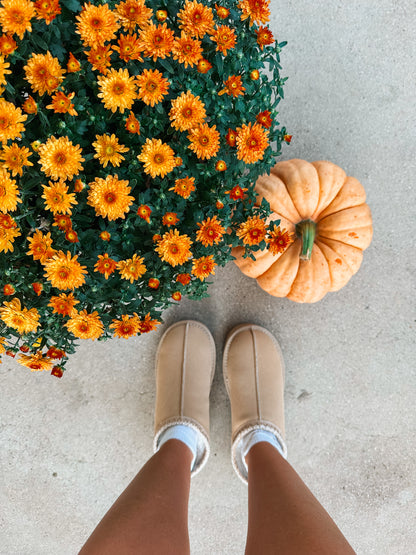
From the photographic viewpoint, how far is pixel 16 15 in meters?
0.80

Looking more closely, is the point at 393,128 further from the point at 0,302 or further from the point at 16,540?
the point at 16,540

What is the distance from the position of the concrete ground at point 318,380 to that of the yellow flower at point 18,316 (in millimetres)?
833

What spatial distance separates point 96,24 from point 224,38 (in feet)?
0.85

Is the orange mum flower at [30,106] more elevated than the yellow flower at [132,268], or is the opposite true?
the orange mum flower at [30,106]

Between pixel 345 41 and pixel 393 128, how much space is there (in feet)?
1.26

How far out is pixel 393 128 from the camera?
66.9 inches

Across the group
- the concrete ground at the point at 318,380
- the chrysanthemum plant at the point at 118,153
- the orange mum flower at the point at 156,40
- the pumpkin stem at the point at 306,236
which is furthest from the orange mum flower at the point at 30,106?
the concrete ground at the point at 318,380

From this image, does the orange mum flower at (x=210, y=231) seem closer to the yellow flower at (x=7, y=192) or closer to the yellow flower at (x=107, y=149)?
the yellow flower at (x=107, y=149)

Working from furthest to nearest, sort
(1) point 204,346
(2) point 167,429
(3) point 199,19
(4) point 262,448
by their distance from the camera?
(1) point 204,346 → (2) point 167,429 → (4) point 262,448 → (3) point 199,19

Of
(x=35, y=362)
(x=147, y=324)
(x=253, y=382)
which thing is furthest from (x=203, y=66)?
(x=253, y=382)

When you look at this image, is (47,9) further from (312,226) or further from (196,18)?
(312,226)

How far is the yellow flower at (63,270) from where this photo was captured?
864 mm

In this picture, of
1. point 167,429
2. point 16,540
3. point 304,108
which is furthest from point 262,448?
point 304,108

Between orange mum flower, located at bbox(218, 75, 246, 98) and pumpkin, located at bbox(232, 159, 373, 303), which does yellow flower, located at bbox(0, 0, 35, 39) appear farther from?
pumpkin, located at bbox(232, 159, 373, 303)
